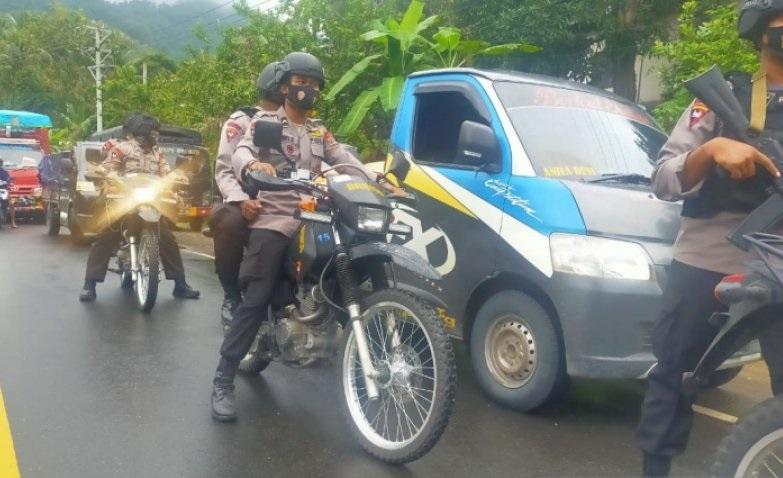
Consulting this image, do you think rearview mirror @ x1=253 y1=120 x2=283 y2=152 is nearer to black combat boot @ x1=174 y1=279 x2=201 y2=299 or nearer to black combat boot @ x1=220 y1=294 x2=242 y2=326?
black combat boot @ x1=220 y1=294 x2=242 y2=326

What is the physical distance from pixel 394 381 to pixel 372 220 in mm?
760

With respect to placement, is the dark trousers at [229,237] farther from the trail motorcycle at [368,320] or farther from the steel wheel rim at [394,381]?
the steel wheel rim at [394,381]

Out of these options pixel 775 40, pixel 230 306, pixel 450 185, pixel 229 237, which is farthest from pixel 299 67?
pixel 775 40

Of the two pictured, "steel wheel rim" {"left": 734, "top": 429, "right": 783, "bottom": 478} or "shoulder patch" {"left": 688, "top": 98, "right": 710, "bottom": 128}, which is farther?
"shoulder patch" {"left": 688, "top": 98, "right": 710, "bottom": 128}

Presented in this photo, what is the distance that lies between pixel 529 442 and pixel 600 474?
478 mm

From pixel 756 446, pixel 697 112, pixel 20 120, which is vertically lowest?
pixel 20 120

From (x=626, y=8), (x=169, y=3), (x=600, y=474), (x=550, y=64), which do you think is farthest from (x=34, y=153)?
(x=169, y=3)

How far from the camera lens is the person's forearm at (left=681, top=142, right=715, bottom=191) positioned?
2713mm

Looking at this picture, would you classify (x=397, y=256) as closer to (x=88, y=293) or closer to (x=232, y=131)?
(x=232, y=131)

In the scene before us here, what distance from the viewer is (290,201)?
4.73m

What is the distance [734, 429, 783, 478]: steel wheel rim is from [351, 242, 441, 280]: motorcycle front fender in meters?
1.64

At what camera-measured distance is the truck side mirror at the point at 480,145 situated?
480 centimetres

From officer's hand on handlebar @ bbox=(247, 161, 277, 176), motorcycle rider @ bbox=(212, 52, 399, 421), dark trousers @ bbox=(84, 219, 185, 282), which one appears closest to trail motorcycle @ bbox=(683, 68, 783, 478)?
motorcycle rider @ bbox=(212, 52, 399, 421)

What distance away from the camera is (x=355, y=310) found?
13.3 feet
